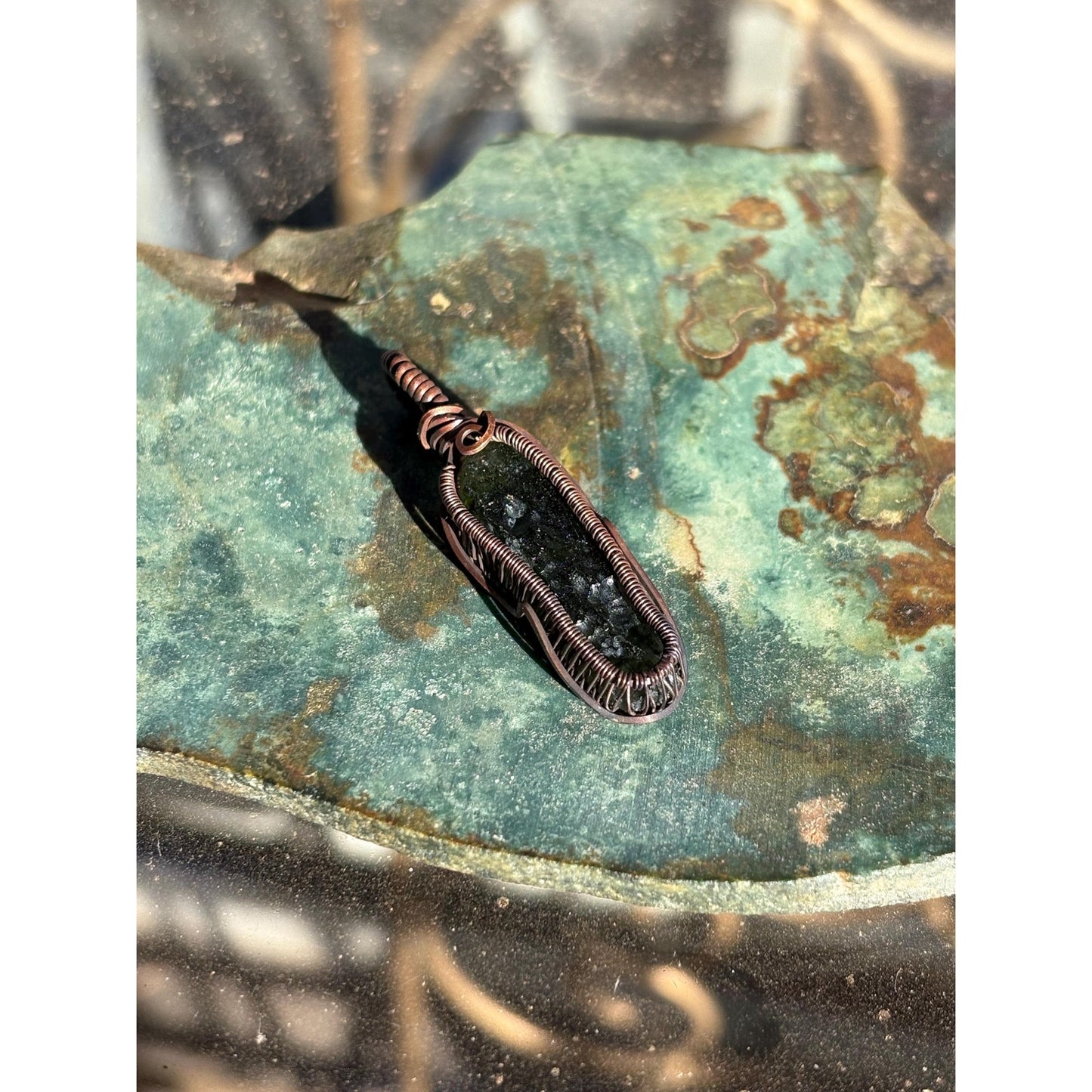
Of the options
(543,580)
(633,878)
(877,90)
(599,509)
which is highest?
(877,90)

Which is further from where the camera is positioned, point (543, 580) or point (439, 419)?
point (439, 419)

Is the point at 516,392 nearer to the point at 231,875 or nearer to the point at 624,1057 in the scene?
the point at 231,875

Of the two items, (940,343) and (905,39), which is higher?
(905,39)

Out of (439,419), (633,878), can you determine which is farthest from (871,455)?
(633,878)

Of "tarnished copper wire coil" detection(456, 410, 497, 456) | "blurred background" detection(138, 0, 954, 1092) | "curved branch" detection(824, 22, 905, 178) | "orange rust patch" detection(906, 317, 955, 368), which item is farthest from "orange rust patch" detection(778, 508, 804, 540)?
"curved branch" detection(824, 22, 905, 178)

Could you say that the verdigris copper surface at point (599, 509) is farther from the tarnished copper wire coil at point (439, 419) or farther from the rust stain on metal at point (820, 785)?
the tarnished copper wire coil at point (439, 419)

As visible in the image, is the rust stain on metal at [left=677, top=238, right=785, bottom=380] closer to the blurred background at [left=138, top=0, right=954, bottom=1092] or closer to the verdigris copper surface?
the verdigris copper surface

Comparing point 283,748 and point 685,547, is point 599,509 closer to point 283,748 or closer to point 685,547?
point 685,547

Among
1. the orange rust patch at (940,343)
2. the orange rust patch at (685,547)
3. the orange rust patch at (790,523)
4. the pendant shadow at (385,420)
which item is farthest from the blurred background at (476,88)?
the orange rust patch at (685,547)
